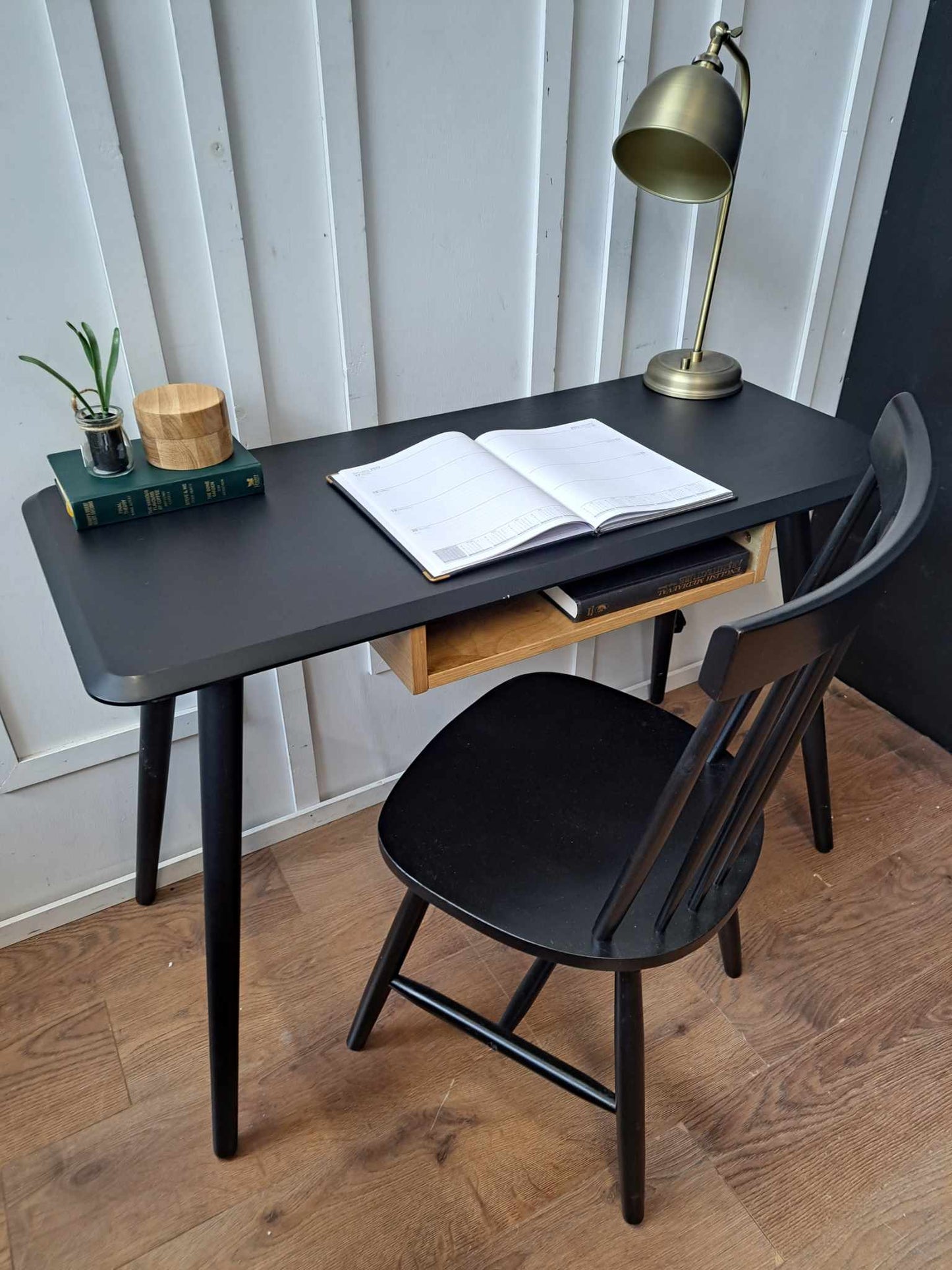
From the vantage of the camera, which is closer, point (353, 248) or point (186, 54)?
point (186, 54)

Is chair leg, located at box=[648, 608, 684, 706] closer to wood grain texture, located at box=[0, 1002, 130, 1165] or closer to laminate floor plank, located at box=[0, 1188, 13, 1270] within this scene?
wood grain texture, located at box=[0, 1002, 130, 1165]

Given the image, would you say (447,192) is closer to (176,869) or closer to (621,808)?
(621,808)

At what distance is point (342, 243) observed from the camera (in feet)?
4.08

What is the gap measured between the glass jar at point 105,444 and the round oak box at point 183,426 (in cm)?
3

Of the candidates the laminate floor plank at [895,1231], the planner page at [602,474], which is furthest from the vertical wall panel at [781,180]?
the laminate floor plank at [895,1231]

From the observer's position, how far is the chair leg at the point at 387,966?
1.15 m

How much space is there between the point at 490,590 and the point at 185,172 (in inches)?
25.7

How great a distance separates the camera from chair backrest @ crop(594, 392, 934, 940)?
2.13ft

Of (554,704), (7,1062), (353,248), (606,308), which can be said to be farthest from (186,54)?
(7,1062)

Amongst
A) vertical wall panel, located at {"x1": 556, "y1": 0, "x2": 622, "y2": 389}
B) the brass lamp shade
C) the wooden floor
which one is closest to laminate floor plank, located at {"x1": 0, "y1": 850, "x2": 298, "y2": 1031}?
the wooden floor

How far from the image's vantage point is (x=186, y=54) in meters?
1.06

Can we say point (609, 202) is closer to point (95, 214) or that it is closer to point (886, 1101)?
point (95, 214)

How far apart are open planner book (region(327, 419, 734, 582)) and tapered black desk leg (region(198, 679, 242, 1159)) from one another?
0.26 metres

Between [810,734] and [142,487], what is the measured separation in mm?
1111
